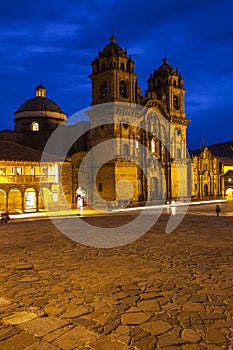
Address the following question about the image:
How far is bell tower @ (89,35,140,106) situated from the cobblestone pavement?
32.6 m

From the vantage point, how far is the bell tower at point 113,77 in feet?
141

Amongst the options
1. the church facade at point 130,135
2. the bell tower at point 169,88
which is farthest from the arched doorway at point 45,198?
the bell tower at point 169,88

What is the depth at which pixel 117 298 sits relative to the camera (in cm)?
774

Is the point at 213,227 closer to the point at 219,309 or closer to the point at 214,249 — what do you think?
the point at 214,249

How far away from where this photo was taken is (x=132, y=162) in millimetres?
43875

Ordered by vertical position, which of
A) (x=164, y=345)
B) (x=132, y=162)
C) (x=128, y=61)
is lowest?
(x=164, y=345)

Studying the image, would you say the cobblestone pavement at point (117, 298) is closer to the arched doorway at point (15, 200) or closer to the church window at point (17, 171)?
the church window at point (17, 171)

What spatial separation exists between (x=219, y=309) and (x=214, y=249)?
6.74 metres

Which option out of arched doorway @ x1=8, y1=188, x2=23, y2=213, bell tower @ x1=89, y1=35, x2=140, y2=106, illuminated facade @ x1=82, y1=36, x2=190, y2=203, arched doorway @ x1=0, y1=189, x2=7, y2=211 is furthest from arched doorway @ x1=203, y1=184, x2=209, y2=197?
arched doorway @ x1=0, y1=189, x2=7, y2=211

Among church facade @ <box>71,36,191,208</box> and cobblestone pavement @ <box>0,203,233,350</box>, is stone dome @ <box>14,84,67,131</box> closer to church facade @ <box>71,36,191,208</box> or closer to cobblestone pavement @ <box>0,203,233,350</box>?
church facade @ <box>71,36,191,208</box>

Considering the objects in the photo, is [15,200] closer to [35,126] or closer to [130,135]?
[35,126]

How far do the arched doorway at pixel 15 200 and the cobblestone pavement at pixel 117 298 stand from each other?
2403cm

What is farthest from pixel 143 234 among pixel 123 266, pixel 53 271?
pixel 53 271

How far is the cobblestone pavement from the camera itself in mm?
5703
